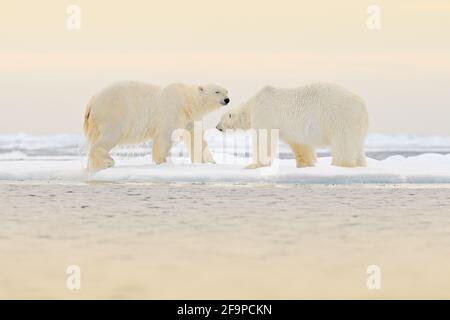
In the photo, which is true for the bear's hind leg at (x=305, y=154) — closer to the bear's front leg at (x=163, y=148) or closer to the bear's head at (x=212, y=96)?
the bear's head at (x=212, y=96)

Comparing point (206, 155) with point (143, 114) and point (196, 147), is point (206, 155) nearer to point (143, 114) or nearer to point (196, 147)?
point (196, 147)

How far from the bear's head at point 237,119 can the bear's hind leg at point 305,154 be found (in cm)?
83

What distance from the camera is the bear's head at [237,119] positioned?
35.3 ft

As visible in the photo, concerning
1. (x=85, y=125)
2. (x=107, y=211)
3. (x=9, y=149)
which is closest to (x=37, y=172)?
(x=85, y=125)

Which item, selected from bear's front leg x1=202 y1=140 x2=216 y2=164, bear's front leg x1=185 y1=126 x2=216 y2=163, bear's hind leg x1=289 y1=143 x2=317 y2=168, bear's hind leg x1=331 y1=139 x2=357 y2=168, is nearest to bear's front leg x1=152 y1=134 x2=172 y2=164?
bear's front leg x1=185 y1=126 x2=216 y2=163

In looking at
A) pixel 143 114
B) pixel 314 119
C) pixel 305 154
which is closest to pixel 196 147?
pixel 143 114

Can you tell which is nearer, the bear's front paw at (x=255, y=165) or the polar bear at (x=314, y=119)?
the polar bear at (x=314, y=119)

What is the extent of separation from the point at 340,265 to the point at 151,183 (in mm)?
5361

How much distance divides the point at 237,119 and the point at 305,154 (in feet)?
3.83

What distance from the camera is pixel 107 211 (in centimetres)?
581

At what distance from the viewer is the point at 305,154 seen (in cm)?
1039

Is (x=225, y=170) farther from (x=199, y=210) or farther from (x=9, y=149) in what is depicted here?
(x=9, y=149)

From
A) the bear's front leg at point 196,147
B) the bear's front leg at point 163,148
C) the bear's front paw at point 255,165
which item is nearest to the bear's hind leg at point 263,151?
the bear's front paw at point 255,165

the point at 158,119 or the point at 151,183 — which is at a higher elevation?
the point at 158,119
